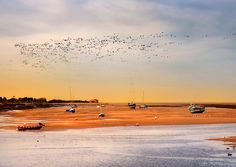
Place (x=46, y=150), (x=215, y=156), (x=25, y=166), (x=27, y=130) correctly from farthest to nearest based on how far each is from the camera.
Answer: (x=27, y=130) → (x=46, y=150) → (x=215, y=156) → (x=25, y=166)

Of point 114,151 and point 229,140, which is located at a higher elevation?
point 229,140

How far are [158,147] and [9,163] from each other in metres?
17.5

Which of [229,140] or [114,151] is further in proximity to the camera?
[229,140]

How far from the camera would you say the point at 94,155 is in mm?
45750

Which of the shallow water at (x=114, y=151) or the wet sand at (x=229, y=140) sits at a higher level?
the wet sand at (x=229, y=140)

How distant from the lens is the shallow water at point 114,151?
40844mm

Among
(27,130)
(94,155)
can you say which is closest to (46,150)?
(94,155)

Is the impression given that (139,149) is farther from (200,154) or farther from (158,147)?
(200,154)

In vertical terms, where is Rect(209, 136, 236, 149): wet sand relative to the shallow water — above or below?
above

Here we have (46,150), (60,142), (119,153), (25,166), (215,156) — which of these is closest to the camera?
(25,166)

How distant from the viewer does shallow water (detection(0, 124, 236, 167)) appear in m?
40.8

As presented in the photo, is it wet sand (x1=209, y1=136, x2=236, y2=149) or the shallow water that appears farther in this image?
wet sand (x1=209, y1=136, x2=236, y2=149)

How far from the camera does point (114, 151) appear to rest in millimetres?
48375

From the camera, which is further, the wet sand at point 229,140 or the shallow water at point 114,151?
the wet sand at point 229,140
